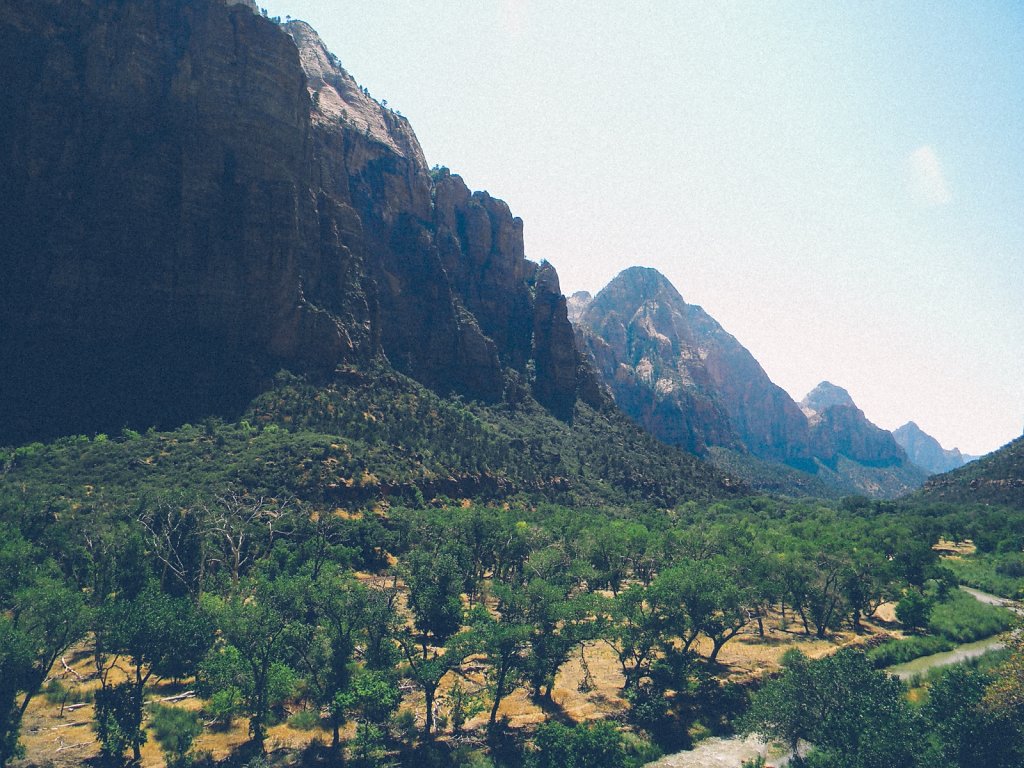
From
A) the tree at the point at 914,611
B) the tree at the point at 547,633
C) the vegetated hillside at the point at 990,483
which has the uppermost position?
the vegetated hillside at the point at 990,483

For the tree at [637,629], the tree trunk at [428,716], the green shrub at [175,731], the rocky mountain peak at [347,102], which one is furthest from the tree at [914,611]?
the rocky mountain peak at [347,102]

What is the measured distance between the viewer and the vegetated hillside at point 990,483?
106m

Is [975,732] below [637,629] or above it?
below

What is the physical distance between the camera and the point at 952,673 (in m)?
26.2

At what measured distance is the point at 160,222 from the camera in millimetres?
75812

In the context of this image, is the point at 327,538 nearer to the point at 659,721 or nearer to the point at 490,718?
the point at 490,718

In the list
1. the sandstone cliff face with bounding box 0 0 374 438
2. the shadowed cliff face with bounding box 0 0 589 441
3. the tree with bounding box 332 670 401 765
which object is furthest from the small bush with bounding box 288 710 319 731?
the sandstone cliff face with bounding box 0 0 374 438

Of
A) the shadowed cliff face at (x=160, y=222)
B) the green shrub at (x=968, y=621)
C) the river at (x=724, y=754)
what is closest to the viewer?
the river at (x=724, y=754)

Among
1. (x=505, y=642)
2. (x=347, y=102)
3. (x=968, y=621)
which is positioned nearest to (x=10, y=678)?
(x=505, y=642)

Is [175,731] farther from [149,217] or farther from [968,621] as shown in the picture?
[149,217]

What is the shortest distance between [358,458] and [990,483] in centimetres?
12704

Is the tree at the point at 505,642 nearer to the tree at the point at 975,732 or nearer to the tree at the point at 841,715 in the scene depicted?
the tree at the point at 841,715

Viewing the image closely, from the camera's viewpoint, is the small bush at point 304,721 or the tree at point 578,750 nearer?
the tree at point 578,750

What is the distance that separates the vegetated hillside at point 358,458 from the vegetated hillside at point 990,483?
4984cm
